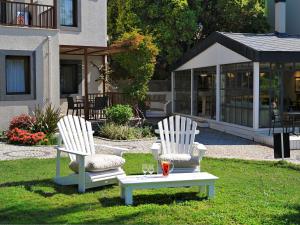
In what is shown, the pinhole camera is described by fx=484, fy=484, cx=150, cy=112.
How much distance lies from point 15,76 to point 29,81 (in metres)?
0.51

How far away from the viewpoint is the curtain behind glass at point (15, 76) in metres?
16.8

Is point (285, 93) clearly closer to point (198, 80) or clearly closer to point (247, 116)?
point (247, 116)

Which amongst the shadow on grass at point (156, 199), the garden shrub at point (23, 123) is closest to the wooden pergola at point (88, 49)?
the garden shrub at point (23, 123)

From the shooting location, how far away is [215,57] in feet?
64.2

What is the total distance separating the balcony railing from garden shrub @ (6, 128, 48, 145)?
4.27 m

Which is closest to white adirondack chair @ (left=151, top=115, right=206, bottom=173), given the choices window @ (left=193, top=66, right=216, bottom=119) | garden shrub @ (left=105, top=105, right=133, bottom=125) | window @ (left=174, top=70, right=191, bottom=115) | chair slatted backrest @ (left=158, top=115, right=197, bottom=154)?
chair slatted backrest @ (left=158, top=115, right=197, bottom=154)

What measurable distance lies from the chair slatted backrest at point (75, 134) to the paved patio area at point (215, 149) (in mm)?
3138

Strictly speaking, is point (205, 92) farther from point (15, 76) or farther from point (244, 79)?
point (15, 76)

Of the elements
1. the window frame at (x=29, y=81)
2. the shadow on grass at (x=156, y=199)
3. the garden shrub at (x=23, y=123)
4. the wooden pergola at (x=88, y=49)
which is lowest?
the shadow on grass at (x=156, y=199)

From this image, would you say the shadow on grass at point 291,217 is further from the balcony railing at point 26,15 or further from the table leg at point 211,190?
the balcony railing at point 26,15

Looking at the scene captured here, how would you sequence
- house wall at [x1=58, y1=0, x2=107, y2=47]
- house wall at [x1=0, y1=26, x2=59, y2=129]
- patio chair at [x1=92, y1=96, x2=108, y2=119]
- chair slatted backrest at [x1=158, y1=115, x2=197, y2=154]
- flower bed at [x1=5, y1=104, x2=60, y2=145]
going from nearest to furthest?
1. chair slatted backrest at [x1=158, y1=115, x2=197, y2=154]
2. flower bed at [x1=5, y1=104, x2=60, y2=145]
3. house wall at [x1=0, y1=26, x2=59, y2=129]
4. patio chair at [x1=92, y1=96, x2=108, y2=119]
5. house wall at [x1=58, y1=0, x2=107, y2=47]

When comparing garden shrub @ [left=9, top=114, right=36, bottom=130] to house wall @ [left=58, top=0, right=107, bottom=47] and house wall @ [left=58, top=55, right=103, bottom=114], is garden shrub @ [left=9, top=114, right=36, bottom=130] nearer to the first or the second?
house wall @ [left=58, top=0, right=107, bottom=47]

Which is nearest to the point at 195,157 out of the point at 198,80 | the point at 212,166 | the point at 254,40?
the point at 212,166

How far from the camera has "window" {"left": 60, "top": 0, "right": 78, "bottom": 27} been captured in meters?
20.4
